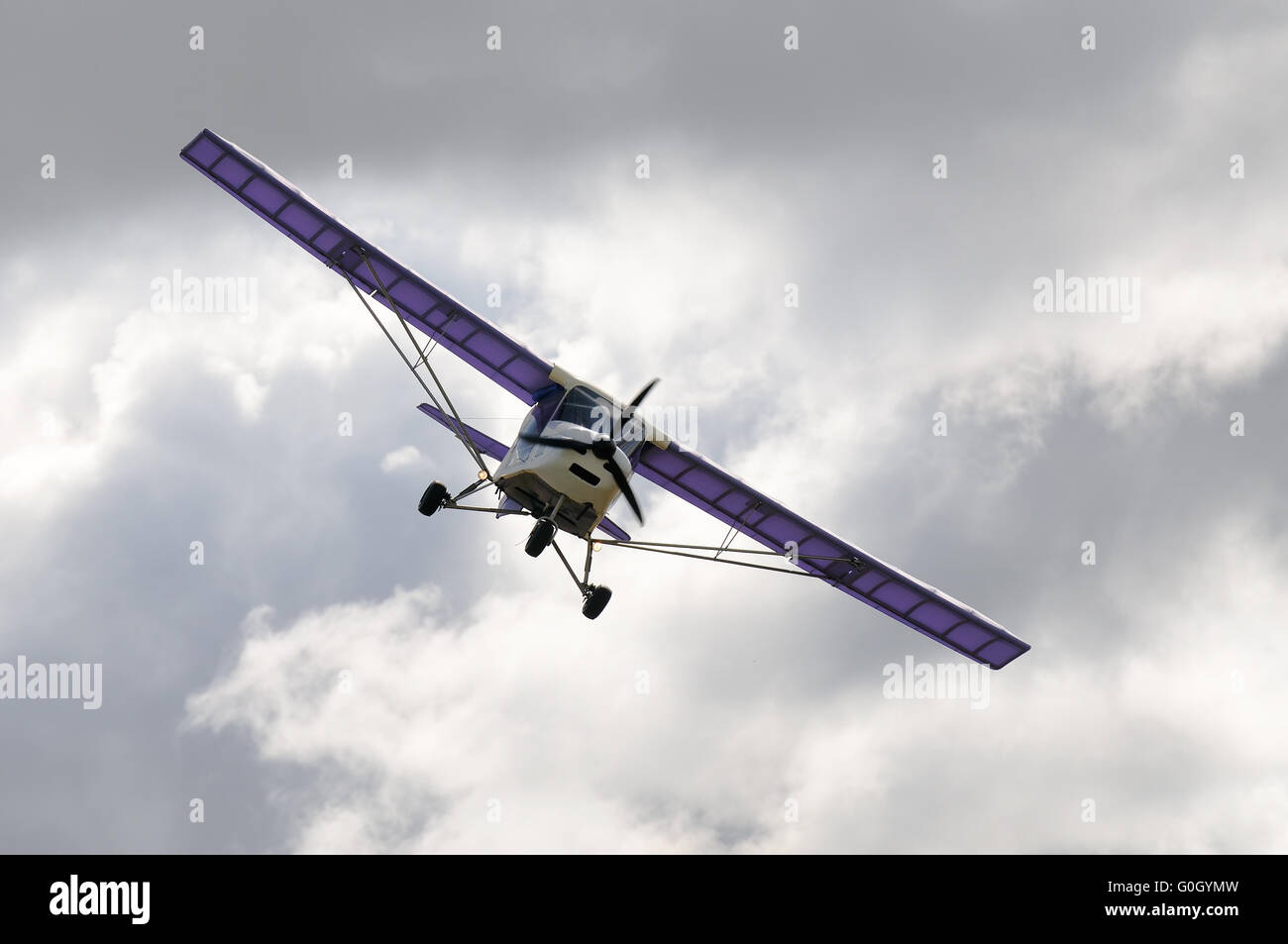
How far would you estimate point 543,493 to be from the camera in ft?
105

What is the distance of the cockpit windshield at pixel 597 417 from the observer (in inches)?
1280

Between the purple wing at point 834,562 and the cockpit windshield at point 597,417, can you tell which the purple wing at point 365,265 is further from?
the purple wing at point 834,562

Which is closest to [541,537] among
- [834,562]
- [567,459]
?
[567,459]

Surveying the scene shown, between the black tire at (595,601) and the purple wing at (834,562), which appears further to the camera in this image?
the purple wing at (834,562)

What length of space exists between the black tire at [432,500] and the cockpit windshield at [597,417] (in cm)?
334

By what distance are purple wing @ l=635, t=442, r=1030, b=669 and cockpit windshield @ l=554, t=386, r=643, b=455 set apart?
2319 mm

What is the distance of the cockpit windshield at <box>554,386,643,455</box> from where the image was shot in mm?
32500

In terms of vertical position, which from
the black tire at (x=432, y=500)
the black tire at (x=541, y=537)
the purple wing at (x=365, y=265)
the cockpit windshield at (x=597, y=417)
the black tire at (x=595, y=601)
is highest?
the purple wing at (x=365, y=265)
